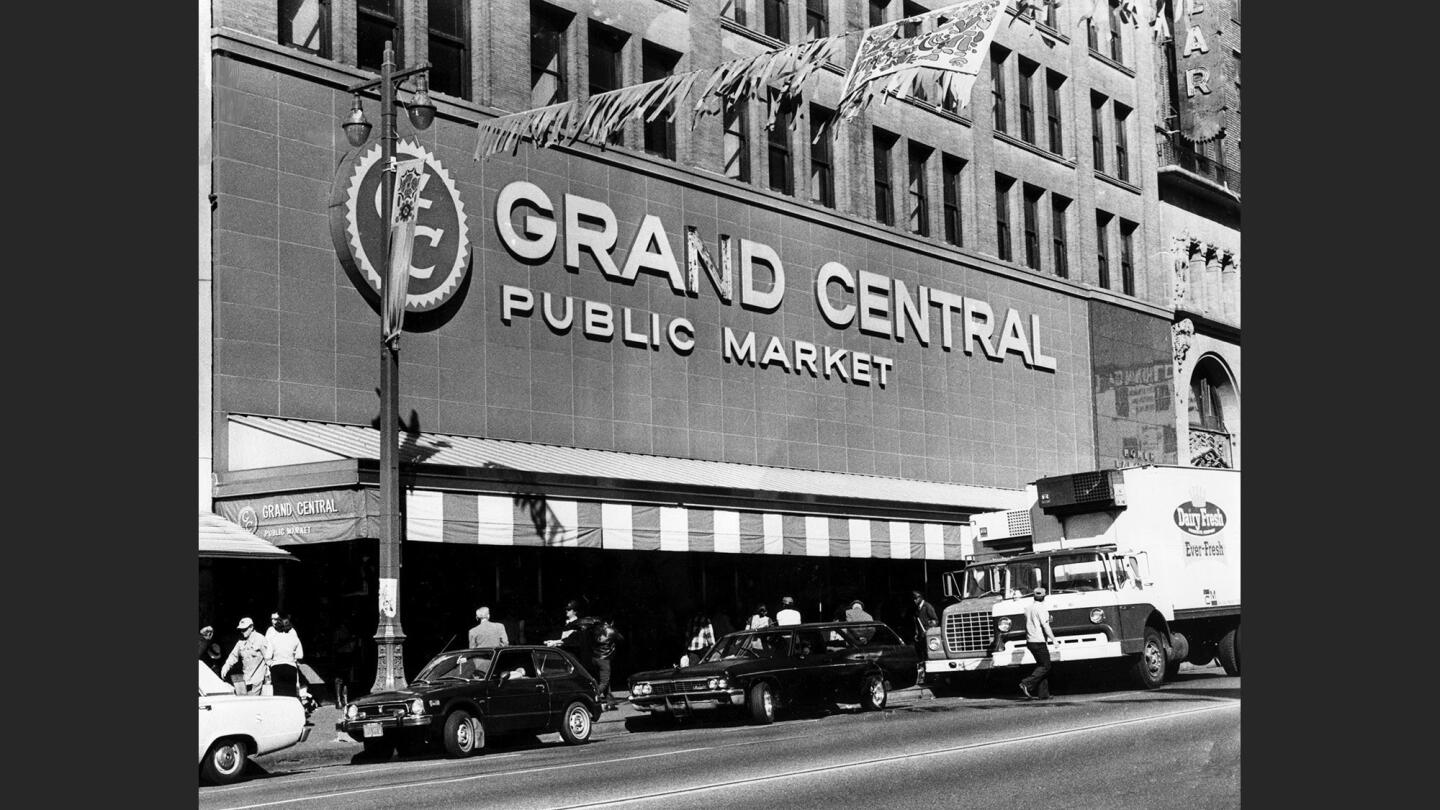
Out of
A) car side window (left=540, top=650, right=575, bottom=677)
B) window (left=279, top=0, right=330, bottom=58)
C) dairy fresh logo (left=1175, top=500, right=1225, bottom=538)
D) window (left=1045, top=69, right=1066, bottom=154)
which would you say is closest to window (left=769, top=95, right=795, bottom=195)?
window (left=1045, top=69, right=1066, bottom=154)

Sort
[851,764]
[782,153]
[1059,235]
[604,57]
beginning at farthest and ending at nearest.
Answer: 1. [1059,235]
2. [782,153]
3. [604,57]
4. [851,764]

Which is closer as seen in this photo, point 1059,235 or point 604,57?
point 604,57

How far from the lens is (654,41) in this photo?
28.3ft

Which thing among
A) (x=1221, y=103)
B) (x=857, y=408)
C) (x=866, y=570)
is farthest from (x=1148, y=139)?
(x=866, y=570)

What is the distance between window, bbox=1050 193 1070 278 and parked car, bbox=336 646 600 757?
3.76m

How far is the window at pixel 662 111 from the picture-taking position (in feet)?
26.8

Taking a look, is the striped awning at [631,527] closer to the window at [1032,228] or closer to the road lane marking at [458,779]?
the road lane marking at [458,779]

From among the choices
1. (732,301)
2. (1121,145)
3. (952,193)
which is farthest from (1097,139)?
(732,301)

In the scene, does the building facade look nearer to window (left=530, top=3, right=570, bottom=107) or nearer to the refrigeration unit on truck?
window (left=530, top=3, right=570, bottom=107)

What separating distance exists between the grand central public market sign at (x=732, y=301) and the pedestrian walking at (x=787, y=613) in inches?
50.1

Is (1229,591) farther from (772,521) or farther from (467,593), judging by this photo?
(467,593)

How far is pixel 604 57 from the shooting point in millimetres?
8492

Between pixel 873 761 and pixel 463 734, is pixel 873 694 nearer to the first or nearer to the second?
pixel 873 761

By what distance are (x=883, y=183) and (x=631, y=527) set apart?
258 cm
